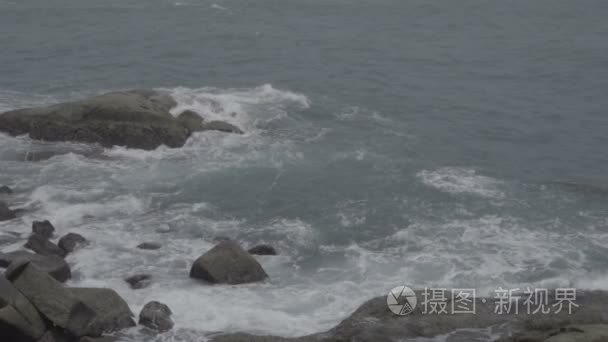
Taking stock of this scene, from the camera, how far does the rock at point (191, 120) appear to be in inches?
1320

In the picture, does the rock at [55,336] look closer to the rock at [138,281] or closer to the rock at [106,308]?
Answer: the rock at [106,308]

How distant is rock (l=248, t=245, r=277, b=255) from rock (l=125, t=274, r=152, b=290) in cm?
349

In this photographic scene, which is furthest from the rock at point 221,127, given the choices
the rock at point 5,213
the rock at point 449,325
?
the rock at point 449,325

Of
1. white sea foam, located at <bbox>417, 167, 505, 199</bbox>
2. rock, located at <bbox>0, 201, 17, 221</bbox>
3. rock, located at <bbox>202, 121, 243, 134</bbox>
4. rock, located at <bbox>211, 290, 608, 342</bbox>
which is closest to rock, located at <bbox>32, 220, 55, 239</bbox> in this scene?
rock, located at <bbox>0, 201, 17, 221</bbox>

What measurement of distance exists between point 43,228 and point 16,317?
23.3 feet

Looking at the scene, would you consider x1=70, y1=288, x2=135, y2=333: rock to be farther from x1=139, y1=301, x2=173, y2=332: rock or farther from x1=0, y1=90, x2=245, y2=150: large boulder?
x1=0, y1=90, x2=245, y2=150: large boulder

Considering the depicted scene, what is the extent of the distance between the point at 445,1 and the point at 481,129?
97.8 ft

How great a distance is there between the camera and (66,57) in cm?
4528

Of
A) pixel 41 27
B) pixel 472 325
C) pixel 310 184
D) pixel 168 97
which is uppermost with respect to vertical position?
pixel 41 27

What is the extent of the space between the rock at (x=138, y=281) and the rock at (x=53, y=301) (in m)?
3.16

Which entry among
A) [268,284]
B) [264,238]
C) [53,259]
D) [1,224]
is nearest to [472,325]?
[268,284]

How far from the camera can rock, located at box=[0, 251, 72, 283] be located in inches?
814

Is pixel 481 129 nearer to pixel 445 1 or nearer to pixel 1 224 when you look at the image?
pixel 1 224

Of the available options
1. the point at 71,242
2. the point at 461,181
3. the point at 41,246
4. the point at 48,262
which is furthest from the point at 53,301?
the point at 461,181
